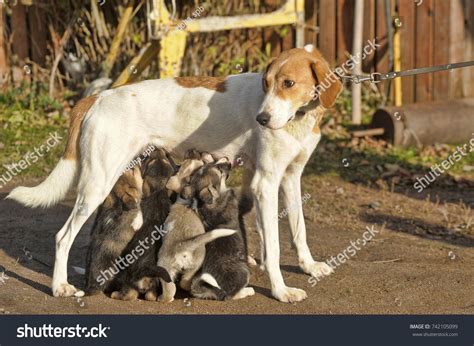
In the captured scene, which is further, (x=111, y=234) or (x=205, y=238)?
(x=111, y=234)

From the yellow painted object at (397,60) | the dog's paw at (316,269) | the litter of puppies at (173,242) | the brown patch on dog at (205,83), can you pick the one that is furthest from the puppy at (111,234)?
the yellow painted object at (397,60)

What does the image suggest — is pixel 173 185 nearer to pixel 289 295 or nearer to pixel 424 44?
pixel 289 295

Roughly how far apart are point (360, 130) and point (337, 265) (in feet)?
15.9

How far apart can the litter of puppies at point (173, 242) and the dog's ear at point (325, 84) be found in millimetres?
Answer: 893

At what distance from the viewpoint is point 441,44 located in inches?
489

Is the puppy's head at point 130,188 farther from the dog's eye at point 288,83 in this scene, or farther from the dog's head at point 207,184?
the dog's eye at point 288,83

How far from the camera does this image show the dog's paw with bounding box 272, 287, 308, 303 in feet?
21.9

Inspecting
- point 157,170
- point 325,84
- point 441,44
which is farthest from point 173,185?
point 441,44

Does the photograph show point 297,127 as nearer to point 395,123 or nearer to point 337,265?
Result: point 337,265

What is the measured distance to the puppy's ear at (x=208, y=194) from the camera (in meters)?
6.63

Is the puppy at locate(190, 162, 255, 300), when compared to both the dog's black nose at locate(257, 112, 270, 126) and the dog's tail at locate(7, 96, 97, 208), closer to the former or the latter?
the dog's black nose at locate(257, 112, 270, 126)

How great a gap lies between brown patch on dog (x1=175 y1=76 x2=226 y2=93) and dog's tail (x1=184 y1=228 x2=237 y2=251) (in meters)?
1.08

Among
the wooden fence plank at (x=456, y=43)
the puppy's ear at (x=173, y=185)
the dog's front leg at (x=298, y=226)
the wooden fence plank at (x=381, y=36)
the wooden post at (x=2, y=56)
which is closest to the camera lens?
the puppy's ear at (x=173, y=185)

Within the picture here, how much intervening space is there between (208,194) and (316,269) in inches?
46.0
